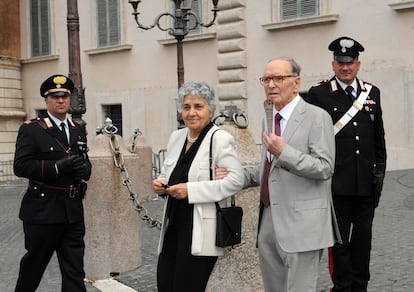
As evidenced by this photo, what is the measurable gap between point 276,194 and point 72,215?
1.87 meters

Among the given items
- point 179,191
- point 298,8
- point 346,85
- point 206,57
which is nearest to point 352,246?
point 346,85

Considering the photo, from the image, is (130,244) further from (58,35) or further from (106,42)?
(58,35)

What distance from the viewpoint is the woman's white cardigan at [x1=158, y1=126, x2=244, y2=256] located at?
363 cm

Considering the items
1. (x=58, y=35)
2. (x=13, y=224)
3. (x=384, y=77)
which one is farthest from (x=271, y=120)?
(x=58, y=35)

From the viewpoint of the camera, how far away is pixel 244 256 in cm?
525

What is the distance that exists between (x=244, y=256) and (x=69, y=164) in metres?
1.61

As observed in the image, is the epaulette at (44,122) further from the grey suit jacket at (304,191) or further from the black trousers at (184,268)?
the grey suit jacket at (304,191)

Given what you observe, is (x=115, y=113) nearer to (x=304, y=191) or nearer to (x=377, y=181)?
(x=377, y=181)

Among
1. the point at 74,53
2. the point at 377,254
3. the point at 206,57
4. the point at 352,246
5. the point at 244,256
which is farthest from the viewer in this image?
the point at 206,57

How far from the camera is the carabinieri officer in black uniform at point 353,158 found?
4691 millimetres

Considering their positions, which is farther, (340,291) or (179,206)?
(340,291)

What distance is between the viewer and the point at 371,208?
482cm

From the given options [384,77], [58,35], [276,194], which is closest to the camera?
[276,194]

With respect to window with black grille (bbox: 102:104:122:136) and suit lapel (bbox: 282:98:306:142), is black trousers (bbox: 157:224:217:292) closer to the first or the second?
suit lapel (bbox: 282:98:306:142)
